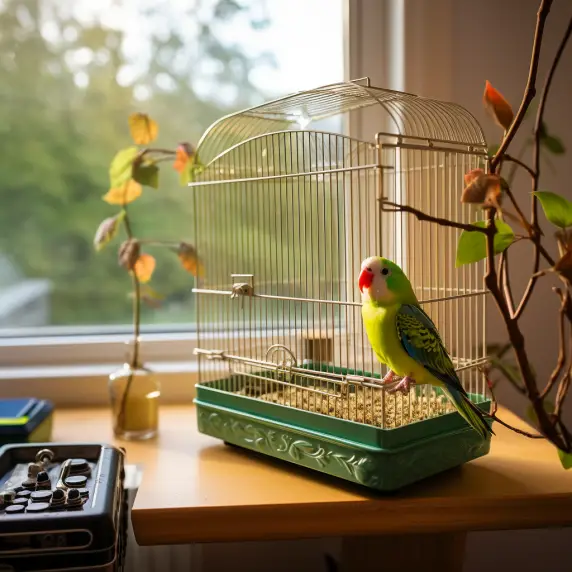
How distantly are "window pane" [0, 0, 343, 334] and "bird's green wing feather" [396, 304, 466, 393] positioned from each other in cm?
73

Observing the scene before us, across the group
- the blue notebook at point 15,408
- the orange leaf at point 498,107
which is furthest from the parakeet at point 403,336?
the blue notebook at point 15,408

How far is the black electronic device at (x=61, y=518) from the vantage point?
0.72m

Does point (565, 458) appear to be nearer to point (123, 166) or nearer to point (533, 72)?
point (533, 72)

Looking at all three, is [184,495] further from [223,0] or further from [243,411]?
[223,0]

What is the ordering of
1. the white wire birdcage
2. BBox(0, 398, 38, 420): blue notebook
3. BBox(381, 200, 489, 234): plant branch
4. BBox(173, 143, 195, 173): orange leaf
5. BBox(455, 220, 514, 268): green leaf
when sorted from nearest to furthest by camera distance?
1. BBox(381, 200, 489, 234): plant branch
2. BBox(455, 220, 514, 268): green leaf
3. the white wire birdcage
4. BBox(0, 398, 38, 420): blue notebook
5. BBox(173, 143, 195, 173): orange leaf

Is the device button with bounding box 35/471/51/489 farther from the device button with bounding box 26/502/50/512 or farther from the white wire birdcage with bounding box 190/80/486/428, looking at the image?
the white wire birdcage with bounding box 190/80/486/428

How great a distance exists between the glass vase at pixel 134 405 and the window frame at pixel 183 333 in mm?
175

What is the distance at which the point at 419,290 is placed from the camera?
1.08 meters

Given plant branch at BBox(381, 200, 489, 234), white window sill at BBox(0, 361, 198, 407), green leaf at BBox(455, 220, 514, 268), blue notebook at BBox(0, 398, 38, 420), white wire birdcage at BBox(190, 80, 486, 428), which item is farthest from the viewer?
white window sill at BBox(0, 361, 198, 407)

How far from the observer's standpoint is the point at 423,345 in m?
0.78

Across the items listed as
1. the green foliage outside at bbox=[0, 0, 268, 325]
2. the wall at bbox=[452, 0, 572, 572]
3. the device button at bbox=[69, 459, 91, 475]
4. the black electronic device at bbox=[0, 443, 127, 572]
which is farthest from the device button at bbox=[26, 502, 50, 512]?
the wall at bbox=[452, 0, 572, 572]

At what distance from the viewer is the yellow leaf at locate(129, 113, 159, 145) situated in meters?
1.23


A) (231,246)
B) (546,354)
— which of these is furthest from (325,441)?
(546,354)

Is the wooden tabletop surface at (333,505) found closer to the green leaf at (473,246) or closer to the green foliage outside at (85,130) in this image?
the green leaf at (473,246)
